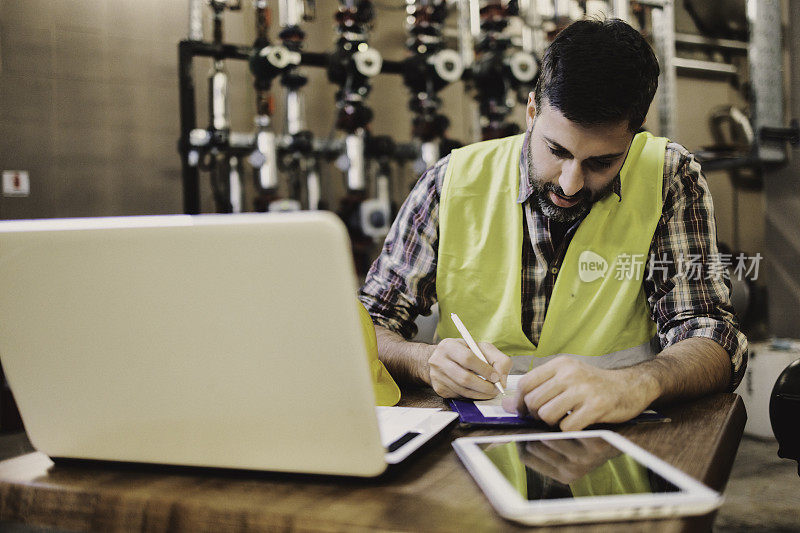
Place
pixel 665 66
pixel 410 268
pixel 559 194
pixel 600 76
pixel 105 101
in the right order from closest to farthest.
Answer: pixel 600 76 < pixel 559 194 < pixel 410 268 < pixel 105 101 < pixel 665 66

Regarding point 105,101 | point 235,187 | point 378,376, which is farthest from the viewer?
point 105,101

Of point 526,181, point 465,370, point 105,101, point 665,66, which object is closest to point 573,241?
point 526,181

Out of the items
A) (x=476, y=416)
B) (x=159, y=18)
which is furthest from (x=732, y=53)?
(x=476, y=416)

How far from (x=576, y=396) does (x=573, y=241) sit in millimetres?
581

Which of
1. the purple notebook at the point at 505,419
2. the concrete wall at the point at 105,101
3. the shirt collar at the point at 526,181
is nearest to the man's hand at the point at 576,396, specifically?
the purple notebook at the point at 505,419

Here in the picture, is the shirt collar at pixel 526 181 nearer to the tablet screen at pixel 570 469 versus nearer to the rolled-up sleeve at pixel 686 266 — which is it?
the rolled-up sleeve at pixel 686 266

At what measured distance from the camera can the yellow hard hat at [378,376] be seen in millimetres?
973

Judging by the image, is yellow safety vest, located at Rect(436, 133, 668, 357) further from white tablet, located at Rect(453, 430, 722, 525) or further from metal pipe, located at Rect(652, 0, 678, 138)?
metal pipe, located at Rect(652, 0, 678, 138)

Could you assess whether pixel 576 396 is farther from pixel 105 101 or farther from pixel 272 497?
pixel 105 101

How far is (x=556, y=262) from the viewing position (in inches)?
52.7

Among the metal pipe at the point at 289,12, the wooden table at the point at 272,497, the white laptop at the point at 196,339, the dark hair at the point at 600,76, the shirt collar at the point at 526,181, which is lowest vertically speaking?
the wooden table at the point at 272,497

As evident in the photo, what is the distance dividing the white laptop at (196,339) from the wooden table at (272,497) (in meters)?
0.02

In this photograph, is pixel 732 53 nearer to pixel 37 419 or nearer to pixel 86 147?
pixel 86 147

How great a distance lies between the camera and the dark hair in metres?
1.12
